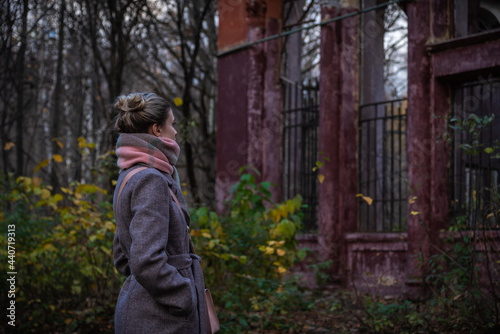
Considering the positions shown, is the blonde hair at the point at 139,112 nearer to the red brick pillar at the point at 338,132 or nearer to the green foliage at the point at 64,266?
the green foliage at the point at 64,266

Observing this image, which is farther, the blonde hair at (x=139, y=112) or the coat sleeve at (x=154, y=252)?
the blonde hair at (x=139, y=112)

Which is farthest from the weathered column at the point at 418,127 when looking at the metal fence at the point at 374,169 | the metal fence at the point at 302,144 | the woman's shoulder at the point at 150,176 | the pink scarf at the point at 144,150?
the woman's shoulder at the point at 150,176

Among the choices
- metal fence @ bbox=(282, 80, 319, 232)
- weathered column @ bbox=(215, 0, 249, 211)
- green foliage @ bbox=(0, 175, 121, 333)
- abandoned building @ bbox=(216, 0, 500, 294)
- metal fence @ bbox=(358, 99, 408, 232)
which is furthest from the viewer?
weathered column @ bbox=(215, 0, 249, 211)

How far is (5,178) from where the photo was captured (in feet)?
23.8

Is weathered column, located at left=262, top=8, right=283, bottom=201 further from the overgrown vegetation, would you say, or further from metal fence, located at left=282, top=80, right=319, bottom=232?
the overgrown vegetation

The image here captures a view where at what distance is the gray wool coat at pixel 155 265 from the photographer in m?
2.58

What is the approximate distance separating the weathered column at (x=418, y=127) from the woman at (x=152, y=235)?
17.6 ft

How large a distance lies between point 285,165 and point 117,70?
348 centimetres

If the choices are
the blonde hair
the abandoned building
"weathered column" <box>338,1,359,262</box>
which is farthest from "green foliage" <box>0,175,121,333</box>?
"weathered column" <box>338,1,359,262</box>

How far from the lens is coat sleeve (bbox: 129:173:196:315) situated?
2.57 meters

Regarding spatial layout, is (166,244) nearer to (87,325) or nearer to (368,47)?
(87,325)

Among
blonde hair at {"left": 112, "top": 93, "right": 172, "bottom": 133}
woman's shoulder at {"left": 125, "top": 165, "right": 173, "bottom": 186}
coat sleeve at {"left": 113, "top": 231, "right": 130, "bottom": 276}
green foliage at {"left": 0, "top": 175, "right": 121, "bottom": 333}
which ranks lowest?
green foliage at {"left": 0, "top": 175, "right": 121, "bottom": 333}

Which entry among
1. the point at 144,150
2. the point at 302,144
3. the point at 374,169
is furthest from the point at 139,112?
the point at 374,169

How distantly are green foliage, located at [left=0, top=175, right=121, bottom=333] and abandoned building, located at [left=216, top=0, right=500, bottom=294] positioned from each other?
2599mm
